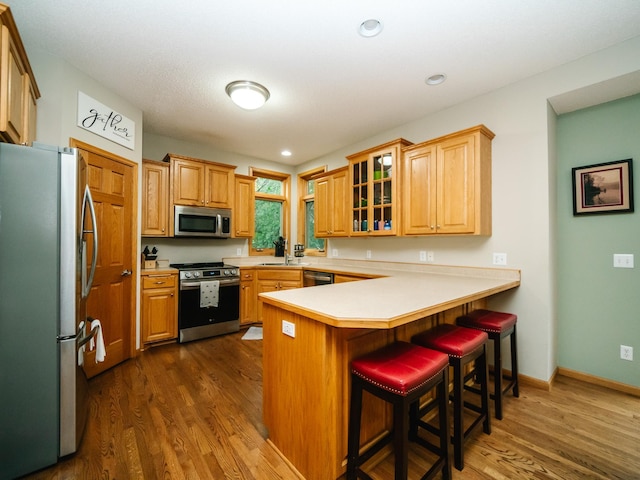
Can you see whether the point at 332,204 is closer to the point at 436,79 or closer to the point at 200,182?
the point at 200,182

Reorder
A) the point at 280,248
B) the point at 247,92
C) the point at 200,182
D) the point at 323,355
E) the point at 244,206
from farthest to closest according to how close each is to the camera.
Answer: the point at 280,248 < the point at 244,206 < the point at 200,182 < the point at 247,92 < the point at 323,355

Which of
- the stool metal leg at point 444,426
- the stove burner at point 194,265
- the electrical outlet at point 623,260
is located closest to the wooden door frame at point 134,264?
the stove burner at point 194,265

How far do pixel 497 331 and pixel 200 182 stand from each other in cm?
385

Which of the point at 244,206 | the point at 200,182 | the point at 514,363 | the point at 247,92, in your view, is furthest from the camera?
the point at 244,206

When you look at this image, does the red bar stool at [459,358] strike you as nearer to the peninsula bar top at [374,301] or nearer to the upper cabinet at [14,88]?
the peninsula bar top at [374,301]

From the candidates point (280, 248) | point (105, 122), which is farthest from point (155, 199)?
point (280, 248)

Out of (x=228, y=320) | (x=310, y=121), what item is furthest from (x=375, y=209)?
(x=228, y=320)

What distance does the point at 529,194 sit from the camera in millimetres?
2512

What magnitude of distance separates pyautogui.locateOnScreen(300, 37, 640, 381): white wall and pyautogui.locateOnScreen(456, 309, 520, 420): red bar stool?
0.42 m

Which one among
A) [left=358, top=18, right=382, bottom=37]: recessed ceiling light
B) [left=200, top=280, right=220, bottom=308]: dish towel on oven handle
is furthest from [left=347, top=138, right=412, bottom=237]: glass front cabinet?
[left=200, top=280, right=220, bottom=308]: dish towel on oven handle

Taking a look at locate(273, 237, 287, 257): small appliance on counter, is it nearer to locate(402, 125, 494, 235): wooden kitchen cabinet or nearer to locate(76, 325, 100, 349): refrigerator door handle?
locate(402, 125, 494, 235): wooden kitchen cabinet

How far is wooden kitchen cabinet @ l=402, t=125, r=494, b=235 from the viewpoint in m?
2.59

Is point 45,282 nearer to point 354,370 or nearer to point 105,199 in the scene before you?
point 105,199

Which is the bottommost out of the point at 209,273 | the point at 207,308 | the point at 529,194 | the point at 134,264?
the point at 207,308
